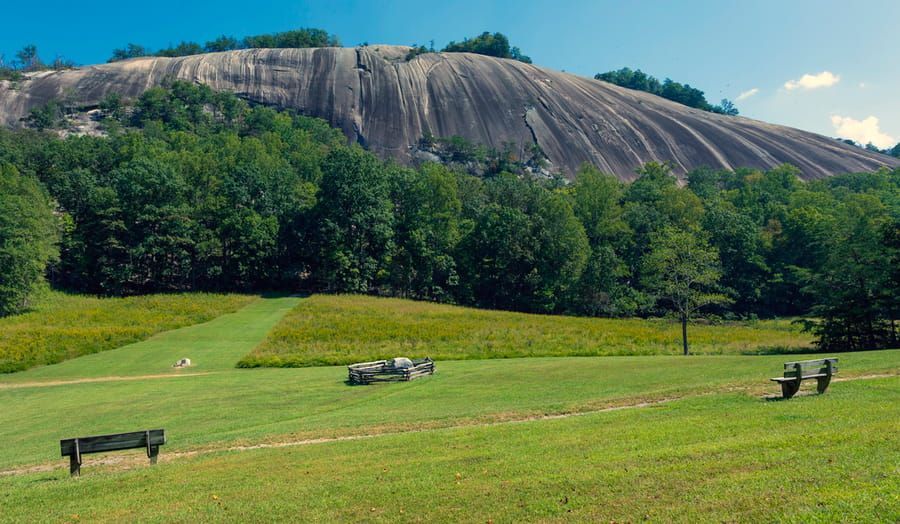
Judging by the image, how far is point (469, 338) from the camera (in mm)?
37438

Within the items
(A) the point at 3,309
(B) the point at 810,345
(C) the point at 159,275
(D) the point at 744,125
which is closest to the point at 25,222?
(A) the point at 3,309

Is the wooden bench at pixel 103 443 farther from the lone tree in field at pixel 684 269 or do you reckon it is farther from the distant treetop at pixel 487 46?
the distant treetop at pixel 487 46

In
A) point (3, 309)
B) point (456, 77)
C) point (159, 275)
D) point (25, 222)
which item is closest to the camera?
point (3, 309)

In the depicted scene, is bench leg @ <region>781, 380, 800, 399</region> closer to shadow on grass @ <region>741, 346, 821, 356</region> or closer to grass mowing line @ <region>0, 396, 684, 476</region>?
grass mowing line @ <region>0, 396, 684, 476</region>

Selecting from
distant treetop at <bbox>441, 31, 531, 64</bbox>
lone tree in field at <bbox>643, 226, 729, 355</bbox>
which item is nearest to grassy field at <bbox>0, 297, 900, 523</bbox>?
lone tree in field at <bbox>643, 226, 729, 355</bbox>

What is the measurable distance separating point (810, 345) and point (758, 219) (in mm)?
50441

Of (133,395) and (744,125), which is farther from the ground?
(744,125)

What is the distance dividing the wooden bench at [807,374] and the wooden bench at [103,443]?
14570 millimetres

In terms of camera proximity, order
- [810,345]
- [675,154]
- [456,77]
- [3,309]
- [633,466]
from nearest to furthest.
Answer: [633,466] < [810,345] < [3,309] < [675,154] < [456,77]

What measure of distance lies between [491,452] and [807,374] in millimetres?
8733

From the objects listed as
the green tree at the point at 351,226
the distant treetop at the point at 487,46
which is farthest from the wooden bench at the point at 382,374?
the distant treetop at the point at 487,46

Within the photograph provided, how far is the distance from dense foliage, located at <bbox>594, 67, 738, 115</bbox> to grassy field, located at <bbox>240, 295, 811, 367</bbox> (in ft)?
463

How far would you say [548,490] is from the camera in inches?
282

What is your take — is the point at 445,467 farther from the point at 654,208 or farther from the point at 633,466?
the point at 654,208
